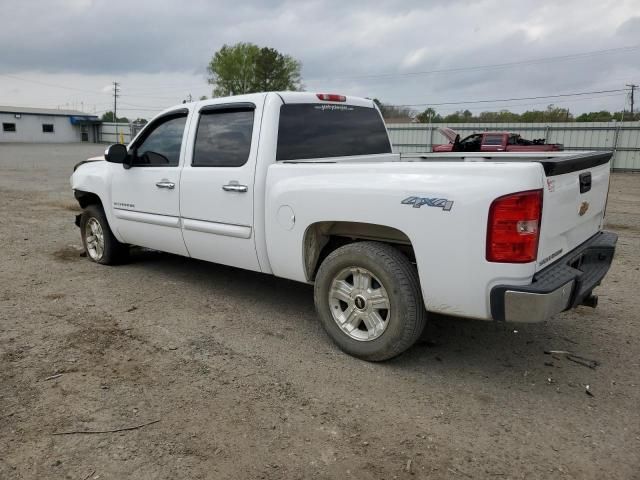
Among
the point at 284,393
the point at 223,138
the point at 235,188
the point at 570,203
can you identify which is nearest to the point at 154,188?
the point at 223,138

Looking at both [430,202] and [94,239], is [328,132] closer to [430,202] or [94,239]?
[430,202]

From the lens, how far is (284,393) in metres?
3.26

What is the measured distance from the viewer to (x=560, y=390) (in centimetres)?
333

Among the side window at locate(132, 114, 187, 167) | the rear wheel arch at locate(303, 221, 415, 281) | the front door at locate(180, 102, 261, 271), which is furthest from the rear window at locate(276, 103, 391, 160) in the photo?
the side window at locate(132, 114, 187, 167)

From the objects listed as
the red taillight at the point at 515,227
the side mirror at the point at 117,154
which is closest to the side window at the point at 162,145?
the side mirror at the point at 117,154

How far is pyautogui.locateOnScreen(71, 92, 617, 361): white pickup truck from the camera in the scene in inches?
116

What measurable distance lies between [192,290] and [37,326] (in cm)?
146

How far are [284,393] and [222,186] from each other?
1917 millimetres

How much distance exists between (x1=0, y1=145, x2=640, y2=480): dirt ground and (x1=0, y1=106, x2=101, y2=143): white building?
57704 mm

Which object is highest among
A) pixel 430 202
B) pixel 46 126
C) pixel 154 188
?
pixel 46 126

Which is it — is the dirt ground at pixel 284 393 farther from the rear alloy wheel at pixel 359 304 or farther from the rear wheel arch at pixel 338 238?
the rear wheel arch at pixel 338 238

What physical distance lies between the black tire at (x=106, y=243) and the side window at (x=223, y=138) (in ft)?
6.28

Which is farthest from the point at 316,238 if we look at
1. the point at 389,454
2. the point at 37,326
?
the point at 37,326

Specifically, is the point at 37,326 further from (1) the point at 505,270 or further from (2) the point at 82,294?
(1) the point at 505,270
